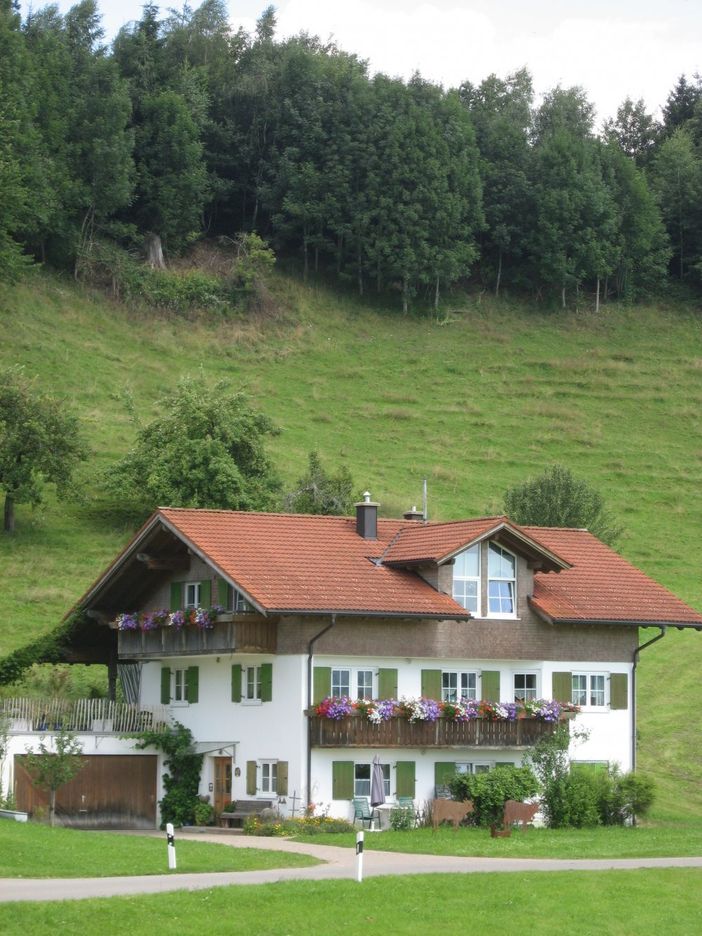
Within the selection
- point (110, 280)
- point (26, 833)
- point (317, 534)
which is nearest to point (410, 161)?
point (110, 280)

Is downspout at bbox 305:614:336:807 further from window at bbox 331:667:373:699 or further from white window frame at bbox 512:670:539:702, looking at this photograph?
white window frame at bbox 512:670:539:702

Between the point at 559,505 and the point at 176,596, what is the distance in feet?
82.2

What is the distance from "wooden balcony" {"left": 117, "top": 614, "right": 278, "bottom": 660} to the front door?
2.83 metres

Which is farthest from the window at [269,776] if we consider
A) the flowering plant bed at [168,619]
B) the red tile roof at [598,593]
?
the red tile roof at [598,593]

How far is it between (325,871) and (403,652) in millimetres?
13053

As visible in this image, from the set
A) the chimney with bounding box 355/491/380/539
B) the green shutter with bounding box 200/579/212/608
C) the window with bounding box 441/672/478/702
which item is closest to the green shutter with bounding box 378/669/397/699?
the window with bounding box 441/672/478/702

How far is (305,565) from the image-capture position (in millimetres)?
39906

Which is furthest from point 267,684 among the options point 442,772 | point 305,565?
point 442,772

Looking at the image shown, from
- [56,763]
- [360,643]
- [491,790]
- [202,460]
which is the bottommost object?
[491,790]

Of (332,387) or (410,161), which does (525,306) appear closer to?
(410,161)

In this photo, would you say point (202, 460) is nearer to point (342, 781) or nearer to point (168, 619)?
point (168, 619)

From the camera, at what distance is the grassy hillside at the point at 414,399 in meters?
65.6

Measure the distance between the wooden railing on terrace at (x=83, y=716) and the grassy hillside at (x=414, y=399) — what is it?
13.3 meters

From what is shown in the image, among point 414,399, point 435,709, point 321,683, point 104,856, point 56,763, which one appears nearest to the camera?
point 104,856
